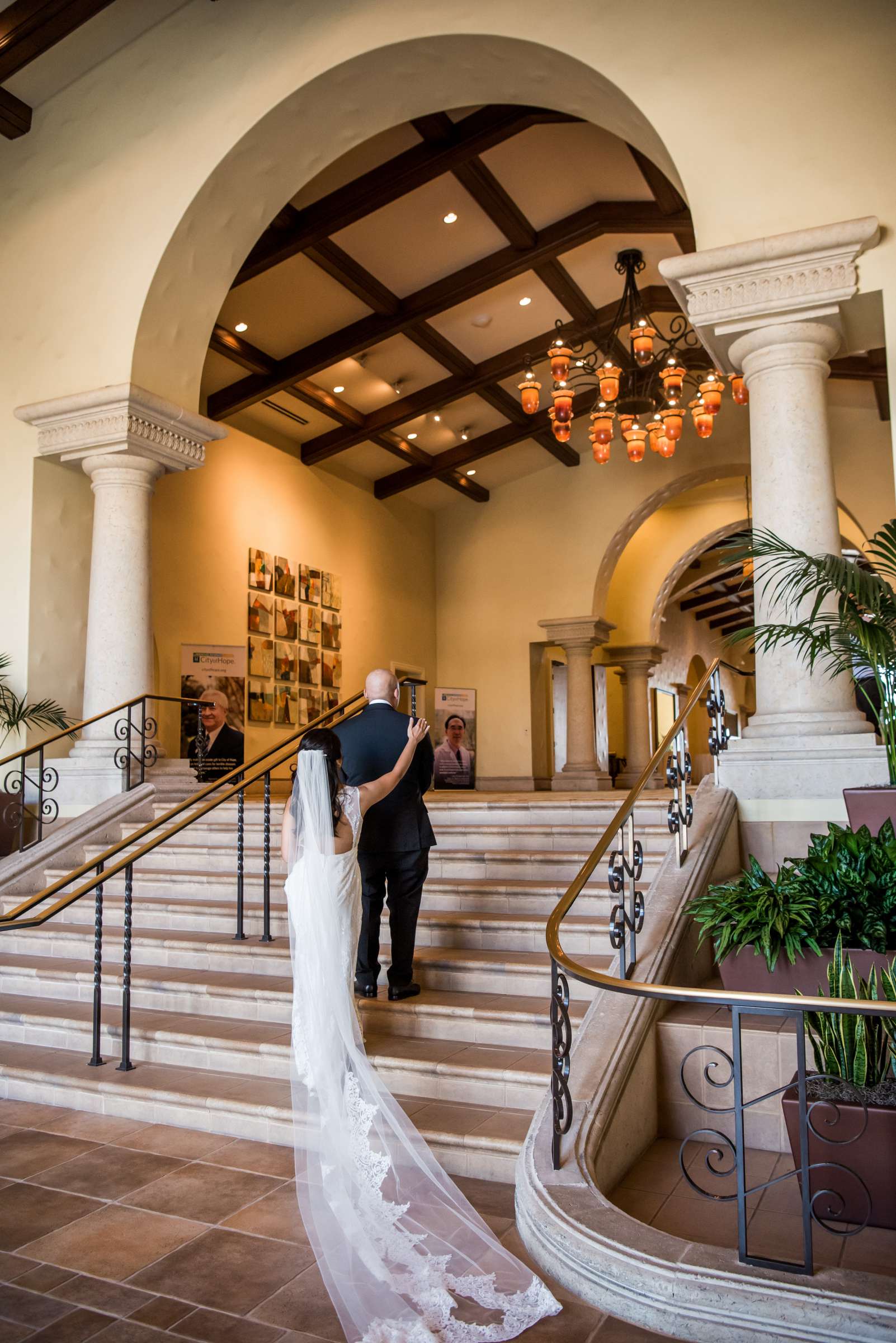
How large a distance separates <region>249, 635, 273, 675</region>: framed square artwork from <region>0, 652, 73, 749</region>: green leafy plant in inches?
164

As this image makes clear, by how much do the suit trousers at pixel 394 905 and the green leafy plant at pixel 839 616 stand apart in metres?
2.02

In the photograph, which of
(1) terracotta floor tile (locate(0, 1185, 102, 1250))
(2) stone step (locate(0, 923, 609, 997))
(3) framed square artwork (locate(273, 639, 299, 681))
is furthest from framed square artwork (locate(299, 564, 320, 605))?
(1) terracotta floor tile (locate(0, 1185, 102, 1250))

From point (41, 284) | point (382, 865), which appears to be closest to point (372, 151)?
point (41, 284)

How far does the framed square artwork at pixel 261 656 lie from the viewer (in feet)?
43.3

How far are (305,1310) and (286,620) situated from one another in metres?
11.3

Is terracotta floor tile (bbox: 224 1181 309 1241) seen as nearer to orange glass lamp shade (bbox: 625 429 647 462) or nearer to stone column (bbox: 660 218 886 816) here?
stone column (bbox: 660 218 886 816)

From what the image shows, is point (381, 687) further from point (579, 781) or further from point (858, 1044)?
point (579, 781)

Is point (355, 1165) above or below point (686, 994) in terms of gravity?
below

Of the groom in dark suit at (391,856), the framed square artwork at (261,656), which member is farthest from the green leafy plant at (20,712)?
the groom in dark suit at (391,856)

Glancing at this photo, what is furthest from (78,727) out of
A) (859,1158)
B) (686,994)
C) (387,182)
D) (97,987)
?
(859,1158)

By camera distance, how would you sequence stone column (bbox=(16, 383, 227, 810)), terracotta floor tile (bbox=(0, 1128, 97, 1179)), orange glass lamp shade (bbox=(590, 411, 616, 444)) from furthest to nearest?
orange glass lamp shade (bbox=(590, 411, 616, 444)) < stone column (bbox=(16, 383, 227, 810)) < terracotta floor tile (bbox=(0, 1128, 97, 1179))

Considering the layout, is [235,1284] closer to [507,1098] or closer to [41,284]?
[507,1098]

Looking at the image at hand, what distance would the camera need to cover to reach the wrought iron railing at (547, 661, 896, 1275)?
289 centimetres

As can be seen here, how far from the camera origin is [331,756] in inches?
175
